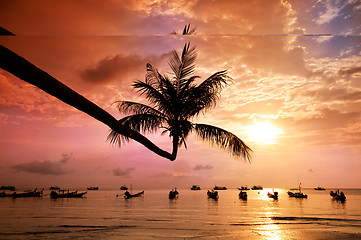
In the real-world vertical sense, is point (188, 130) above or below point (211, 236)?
above

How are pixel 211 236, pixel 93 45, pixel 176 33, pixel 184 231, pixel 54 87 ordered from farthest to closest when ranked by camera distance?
pixel 184 231, pixel 211 236, pixel 93 45, pixel 176 33, pixel 54 87

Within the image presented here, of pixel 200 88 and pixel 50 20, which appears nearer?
pixel 50 20

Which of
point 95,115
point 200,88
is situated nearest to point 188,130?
point 200,88

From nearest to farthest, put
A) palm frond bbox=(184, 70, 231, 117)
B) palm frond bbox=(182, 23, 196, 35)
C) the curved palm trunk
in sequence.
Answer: the curved palm trunk < palm frond bbox=(182, 23, 196, 35) < palm frond bbox=(184, 70, 231, 117)

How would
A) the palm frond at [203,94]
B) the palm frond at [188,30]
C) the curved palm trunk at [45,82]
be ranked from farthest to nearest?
1. the palm frond at [203,94]
2. the palm frond at [188,30]
3. the curved palm trunk at [45,82]

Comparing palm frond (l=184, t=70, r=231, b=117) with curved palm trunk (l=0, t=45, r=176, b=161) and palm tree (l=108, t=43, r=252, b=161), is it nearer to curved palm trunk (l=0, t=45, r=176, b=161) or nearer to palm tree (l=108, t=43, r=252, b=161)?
palm tree (l=108, t=43, r=252, b=161)

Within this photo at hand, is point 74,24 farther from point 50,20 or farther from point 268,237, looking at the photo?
point 268,237

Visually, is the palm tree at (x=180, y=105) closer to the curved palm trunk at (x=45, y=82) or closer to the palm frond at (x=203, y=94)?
the palm frond at (x=203, y=94)

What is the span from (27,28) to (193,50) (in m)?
2.51

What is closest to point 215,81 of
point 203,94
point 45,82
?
point 203,94

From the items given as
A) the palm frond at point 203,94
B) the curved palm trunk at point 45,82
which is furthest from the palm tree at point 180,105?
the curved palm trunk at point 45,82

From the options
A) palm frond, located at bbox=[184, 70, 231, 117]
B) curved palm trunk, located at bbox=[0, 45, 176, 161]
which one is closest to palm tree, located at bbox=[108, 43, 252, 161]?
palm frond, located at bbox=[184, 70, 231, 117]

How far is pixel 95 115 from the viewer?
4.61 feet

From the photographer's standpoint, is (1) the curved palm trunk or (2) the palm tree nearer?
(1) the curved palm trunk
